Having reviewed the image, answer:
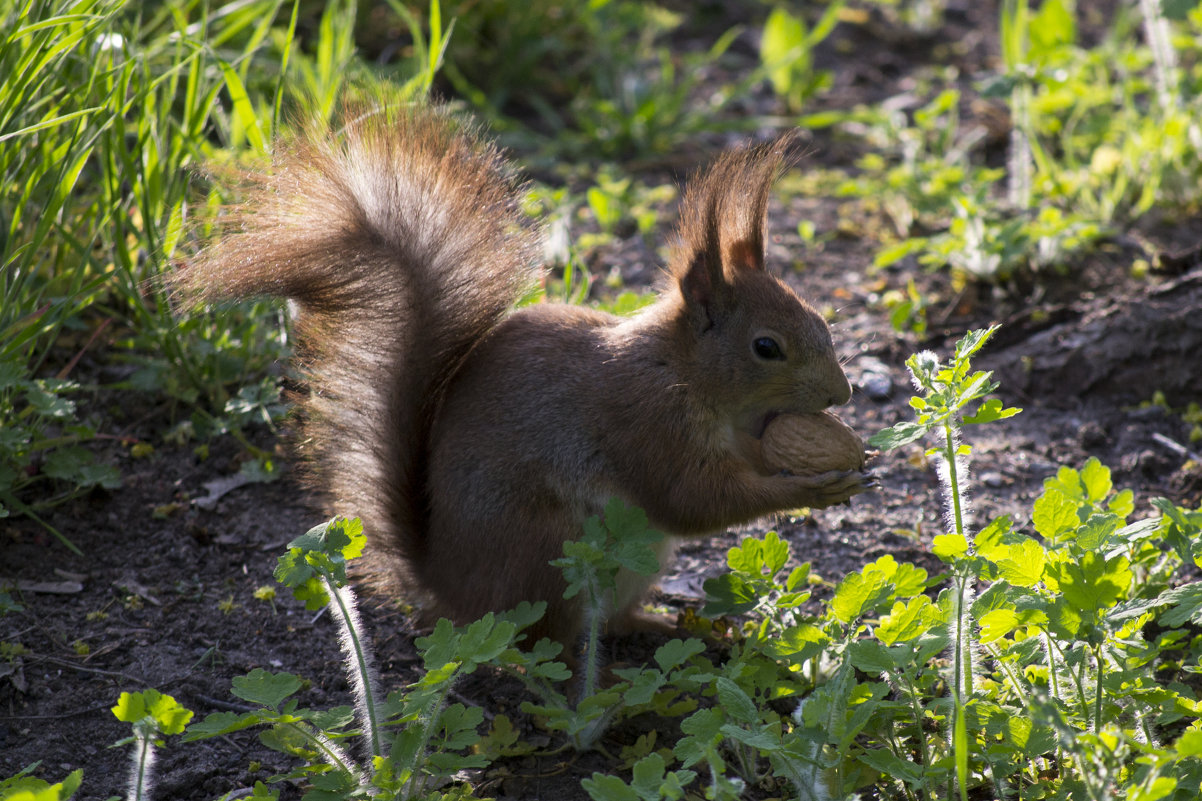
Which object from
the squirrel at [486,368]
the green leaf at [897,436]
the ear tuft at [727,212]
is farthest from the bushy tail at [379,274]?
the green leaf at [897,436]

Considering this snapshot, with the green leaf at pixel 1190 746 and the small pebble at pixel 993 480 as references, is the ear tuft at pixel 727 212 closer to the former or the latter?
the small pebble at pixel 993 480

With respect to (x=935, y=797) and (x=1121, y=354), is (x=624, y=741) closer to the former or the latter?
(x=935, y=797)

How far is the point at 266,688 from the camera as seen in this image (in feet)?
5.52

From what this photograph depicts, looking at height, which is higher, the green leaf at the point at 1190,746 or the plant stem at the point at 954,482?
the plant stem at the point at 954,482

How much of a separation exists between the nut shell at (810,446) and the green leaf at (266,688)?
1014mm

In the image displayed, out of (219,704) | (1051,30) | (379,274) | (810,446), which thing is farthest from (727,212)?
(1051,30)

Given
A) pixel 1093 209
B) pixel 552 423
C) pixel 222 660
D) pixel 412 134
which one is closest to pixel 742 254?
pixel 552 423

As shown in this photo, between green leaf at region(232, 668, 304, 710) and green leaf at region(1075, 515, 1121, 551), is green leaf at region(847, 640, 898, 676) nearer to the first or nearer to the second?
green leaf at region(1075, 515, 1121, 551)

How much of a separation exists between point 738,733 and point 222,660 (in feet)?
3.57

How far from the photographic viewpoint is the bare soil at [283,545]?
77.5 inches

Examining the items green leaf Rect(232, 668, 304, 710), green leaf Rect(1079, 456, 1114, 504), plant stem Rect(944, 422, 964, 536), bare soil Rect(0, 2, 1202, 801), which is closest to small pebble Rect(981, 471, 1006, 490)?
bare soil Rect(0, 2, 1202, 801)

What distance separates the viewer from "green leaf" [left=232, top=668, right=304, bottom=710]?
5.48 ft

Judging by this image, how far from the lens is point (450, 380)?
220 centimetres

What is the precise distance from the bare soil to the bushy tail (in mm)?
353
